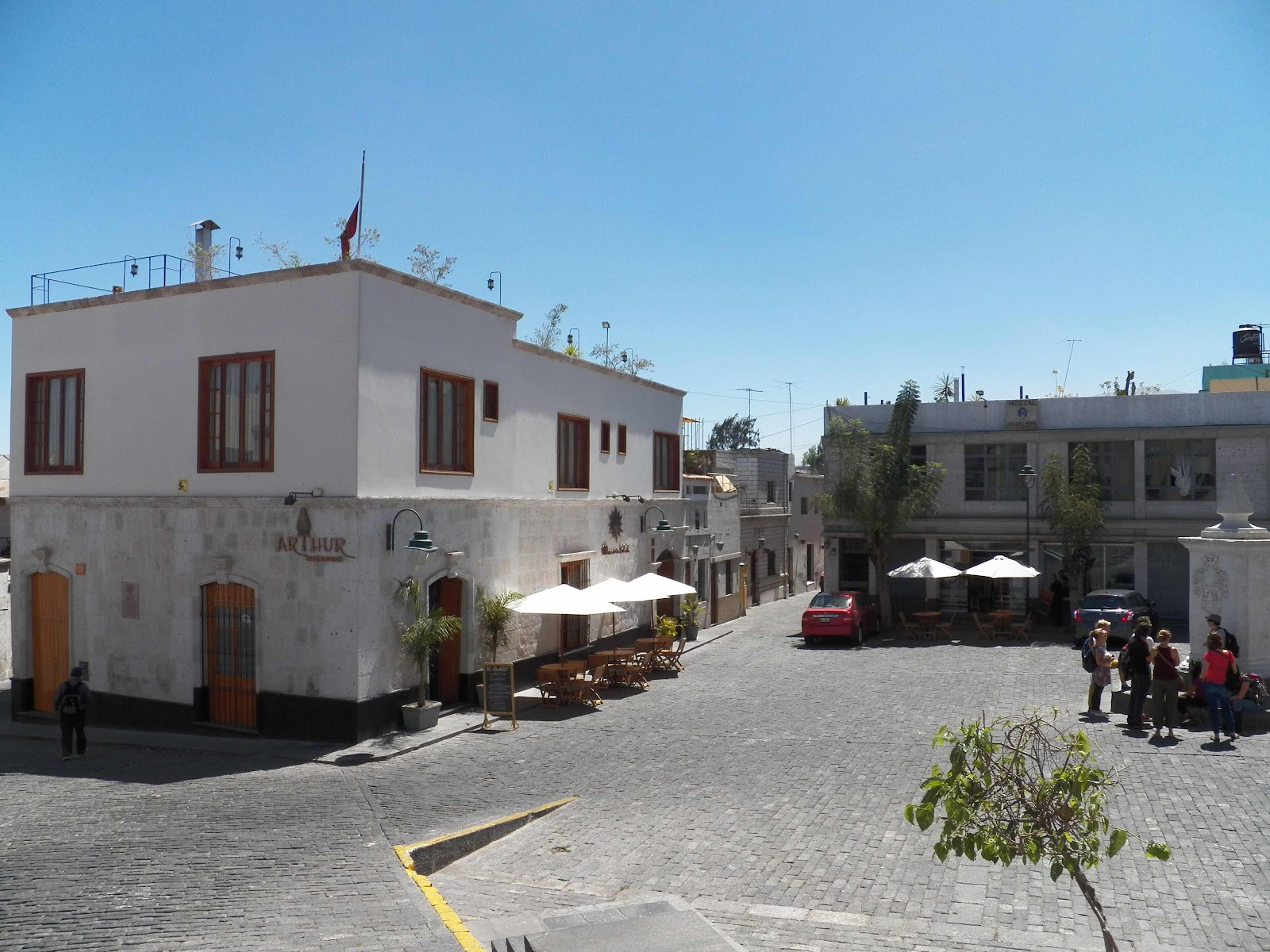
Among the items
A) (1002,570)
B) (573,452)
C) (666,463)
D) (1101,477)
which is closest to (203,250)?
(573,452)

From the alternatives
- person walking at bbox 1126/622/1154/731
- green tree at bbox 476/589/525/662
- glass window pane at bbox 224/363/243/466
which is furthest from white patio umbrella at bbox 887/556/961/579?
glass window pane at bbox 224/363/243/466

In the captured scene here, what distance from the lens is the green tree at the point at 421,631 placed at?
16.3 m

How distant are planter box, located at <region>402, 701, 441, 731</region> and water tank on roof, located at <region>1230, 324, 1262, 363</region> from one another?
4607 cm

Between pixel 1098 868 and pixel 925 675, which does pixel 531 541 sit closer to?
pixel 925 675

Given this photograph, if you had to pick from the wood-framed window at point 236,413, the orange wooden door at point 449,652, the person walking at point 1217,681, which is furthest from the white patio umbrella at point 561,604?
the person walking at point 1217,681

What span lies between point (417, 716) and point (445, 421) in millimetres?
5402

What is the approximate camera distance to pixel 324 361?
16.1m

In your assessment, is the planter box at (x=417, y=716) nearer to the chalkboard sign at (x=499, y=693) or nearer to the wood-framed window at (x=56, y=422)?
the chalkboard sign at (x=499, y=693)

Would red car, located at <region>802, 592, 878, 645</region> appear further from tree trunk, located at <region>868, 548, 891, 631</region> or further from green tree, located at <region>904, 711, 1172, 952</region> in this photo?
green tree, located at <region>904, 711, 1172, 952</region>

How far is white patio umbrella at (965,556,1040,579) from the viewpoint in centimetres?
2825

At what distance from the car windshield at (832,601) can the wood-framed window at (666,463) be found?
5.29 m

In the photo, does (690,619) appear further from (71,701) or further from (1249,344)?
(1249,344)

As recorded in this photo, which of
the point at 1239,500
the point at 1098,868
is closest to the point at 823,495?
the point at 1239,500

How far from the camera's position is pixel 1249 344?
47656 mm
